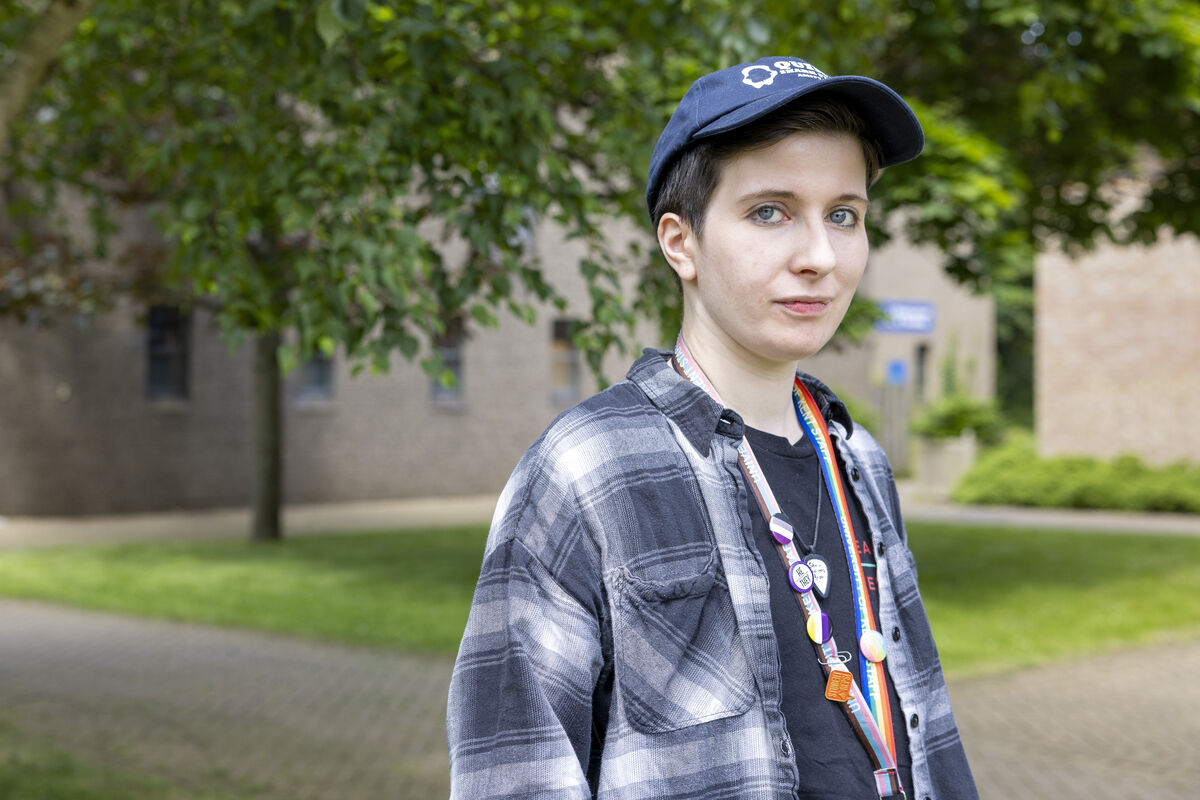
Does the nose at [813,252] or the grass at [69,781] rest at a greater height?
the nose at [813,252]

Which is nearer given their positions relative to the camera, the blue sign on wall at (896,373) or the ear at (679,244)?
the ear at (679,244)

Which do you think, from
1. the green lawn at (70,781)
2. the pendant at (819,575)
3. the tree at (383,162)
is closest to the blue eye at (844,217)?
the pendant at (819,575)

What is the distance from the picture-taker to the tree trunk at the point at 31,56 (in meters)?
4.67

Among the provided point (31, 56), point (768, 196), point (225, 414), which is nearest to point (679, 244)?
point (768, 196)

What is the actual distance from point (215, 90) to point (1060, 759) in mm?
5910

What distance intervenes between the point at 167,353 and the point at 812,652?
1995 cm

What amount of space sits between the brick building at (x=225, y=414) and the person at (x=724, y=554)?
43.1 ft

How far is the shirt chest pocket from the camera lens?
1.41 metres

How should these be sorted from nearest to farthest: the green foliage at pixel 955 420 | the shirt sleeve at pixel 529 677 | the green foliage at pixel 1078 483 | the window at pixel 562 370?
the shirt sleeve at pixel 529 677
the green foliage at pixel 1078 483
the green foliage at pixel 955 420
the window at pixel 562 370

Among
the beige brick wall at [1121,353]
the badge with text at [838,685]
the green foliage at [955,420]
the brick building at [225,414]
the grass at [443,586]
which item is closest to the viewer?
the badge with text at [838,685]

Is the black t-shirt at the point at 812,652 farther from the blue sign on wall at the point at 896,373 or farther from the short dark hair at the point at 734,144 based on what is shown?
the blue sign on wall at the point at 896,373

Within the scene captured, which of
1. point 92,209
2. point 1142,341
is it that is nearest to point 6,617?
point 92,209

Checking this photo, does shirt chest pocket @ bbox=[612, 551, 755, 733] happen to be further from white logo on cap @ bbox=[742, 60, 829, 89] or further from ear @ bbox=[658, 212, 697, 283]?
white logo on cap @ bbox=[742, 60, 829, 89]

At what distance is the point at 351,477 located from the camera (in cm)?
2241
